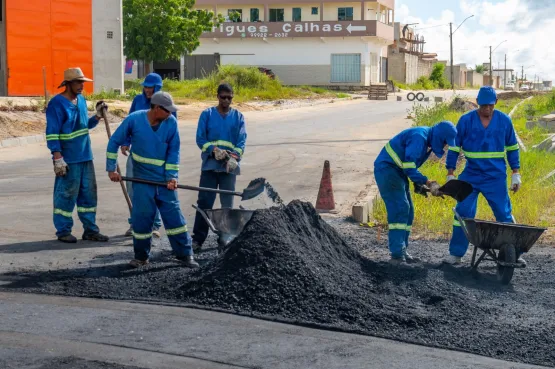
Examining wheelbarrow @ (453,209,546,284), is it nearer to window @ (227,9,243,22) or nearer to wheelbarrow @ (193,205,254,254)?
wheelbarrow @ (193,205,254,254)

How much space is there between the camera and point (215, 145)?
9617 mm

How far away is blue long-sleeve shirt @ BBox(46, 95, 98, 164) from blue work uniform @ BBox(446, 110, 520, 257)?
4134mm

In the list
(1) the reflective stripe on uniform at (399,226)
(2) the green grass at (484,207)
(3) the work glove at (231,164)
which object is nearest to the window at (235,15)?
(2) the green grass at (484,207)

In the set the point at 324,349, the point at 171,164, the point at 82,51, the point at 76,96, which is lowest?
the point at 324,349

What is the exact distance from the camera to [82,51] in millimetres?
35875

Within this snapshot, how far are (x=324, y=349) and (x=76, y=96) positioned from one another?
5258 mm

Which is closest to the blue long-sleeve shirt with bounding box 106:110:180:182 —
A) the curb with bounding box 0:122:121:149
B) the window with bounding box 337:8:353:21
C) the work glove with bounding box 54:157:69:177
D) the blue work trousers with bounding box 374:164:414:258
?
the work glove with bounding box 54:157:69:177

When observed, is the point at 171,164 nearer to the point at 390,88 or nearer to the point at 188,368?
the point at 188,368

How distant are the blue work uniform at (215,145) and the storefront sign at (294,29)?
6360 cm

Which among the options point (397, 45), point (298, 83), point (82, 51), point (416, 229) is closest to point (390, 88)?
point (298, 83)

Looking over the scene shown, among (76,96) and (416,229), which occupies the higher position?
(76,96)

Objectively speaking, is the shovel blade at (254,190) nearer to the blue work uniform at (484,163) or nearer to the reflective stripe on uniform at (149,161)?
the reflective stripe on uniform at (149,161)

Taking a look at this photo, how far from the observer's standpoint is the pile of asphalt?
21.6 feet

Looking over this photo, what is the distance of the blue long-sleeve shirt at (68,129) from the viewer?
32.1 ft
